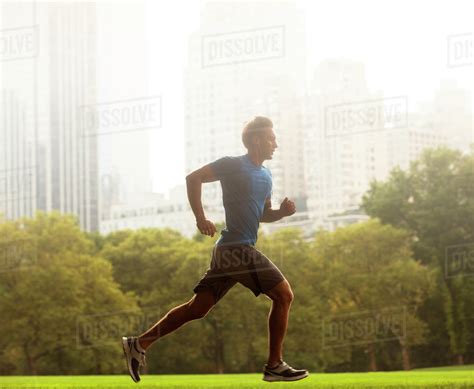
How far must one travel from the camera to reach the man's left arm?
7.99 m

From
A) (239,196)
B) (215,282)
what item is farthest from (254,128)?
(215,282)

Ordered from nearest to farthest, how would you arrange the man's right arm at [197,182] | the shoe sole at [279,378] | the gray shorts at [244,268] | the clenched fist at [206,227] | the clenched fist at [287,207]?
the clenched fist at [206,227] → the gray shorts at [244,268] → the man's right arm at [197,182] → the shoe sole at [279,378] → the clenched fist at [287,207]

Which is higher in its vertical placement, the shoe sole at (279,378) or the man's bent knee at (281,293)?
the man's bent knee at (281,293)

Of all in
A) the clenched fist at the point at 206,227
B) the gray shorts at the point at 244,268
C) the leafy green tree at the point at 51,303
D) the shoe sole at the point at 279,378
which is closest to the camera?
the clenched fist at the point at 206,227

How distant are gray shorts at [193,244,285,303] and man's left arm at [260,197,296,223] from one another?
55 cm

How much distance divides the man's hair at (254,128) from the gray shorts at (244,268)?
0.93 meters

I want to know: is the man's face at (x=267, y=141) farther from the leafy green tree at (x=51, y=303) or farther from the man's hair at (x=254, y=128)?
the leafy green tree at (x=51, y=303)

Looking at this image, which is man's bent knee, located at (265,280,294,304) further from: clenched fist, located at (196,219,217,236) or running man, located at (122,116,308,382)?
clenched fist, located at (196,219,217,236)

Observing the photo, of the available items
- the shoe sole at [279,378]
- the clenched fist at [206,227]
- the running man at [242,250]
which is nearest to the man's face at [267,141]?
the running man at [242,250]

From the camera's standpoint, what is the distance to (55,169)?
94.1 meters

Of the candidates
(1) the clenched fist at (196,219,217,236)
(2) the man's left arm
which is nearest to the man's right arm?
(1) the clenched fist at (196,219,217,236)

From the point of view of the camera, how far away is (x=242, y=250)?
756cm

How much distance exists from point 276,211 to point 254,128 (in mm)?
789

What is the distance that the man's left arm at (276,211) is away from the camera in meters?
7.99
